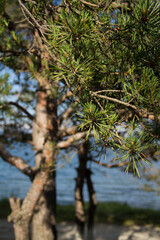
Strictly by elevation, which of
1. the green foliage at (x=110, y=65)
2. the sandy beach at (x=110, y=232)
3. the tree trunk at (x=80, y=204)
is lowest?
the sandy beach at (x=110, y=232)

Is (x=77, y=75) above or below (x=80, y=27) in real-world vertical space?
below

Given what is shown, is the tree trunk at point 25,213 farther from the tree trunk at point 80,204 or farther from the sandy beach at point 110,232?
the sandy beach at point 110,232

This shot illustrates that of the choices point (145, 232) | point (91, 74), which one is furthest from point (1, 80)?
point (145, 232)

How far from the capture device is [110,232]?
696 cm

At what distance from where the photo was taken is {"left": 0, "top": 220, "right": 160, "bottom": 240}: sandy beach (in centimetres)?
637

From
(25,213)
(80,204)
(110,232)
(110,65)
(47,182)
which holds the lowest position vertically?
(110,232)

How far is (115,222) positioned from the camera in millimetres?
8031

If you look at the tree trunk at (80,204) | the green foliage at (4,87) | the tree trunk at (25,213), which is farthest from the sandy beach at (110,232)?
the green foliage at (4,87)

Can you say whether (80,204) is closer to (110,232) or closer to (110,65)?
(110,232)

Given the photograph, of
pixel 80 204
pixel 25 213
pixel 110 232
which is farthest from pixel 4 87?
pixel 110 232

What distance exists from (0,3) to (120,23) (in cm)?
86

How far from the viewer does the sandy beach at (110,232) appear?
251 inches

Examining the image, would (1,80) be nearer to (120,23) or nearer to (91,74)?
(91,74)

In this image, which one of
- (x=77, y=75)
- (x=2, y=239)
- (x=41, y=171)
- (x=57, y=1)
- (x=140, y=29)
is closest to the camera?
(x=140, y=29)
